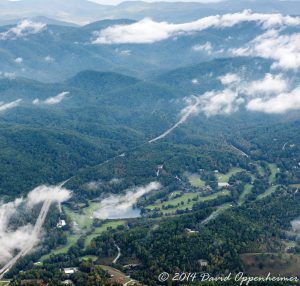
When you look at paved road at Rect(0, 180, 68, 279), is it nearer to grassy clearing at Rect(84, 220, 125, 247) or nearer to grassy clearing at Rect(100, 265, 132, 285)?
grassy clearing at Rect(84, 220, 125, 247)

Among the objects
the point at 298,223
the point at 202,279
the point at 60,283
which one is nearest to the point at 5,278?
the point at 60,283

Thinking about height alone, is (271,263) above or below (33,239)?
above

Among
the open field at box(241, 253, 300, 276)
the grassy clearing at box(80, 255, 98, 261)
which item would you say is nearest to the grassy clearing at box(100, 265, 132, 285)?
the grassy clearing at box(80, 255, 98, 261)

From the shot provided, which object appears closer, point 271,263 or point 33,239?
point 271,263

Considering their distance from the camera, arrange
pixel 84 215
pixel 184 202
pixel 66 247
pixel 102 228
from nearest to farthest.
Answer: pixel 66 247 → pixel 102 228 → pixel 84 215 → pixel 184 202
